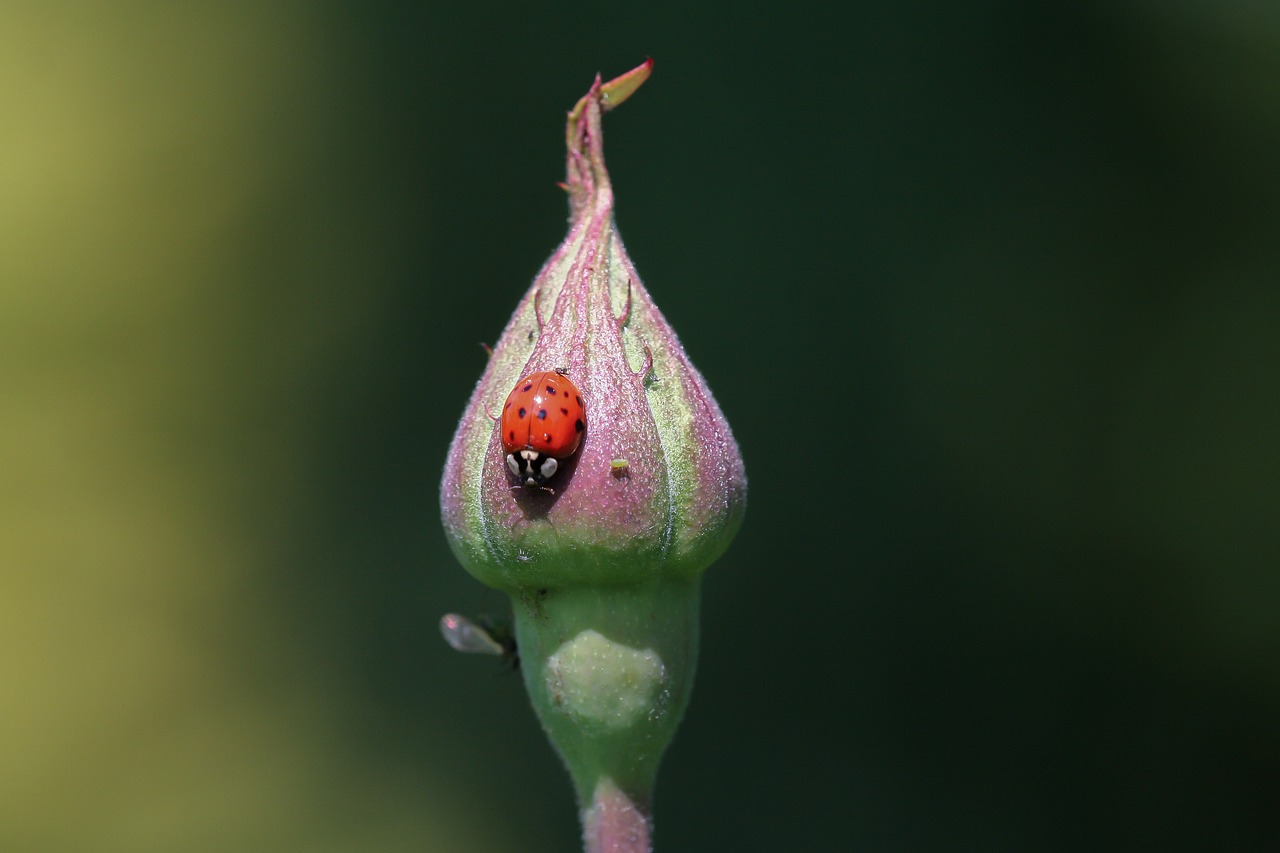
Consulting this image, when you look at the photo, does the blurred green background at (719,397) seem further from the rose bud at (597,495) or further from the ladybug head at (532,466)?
the ladybug head at (532,466)

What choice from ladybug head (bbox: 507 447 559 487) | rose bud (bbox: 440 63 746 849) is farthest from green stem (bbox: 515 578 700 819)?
ladybug head (bbox: 507 447 559 487)

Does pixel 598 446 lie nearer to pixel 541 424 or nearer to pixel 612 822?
pixel 541 424

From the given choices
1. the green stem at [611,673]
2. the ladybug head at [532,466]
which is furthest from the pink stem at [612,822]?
the ladybug head at [532,466]

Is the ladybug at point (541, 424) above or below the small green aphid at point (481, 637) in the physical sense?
above

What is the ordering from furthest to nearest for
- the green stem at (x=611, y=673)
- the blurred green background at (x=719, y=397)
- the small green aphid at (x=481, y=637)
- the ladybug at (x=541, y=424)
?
the blurred green background at (x=719, y=397) < the small green aphid at (x=481, y=637) < the green stem at (x=611, y=673) < the ladybug at (x=541, y=424)

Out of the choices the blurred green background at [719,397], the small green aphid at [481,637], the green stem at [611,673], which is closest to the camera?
the green stem at [611,673]

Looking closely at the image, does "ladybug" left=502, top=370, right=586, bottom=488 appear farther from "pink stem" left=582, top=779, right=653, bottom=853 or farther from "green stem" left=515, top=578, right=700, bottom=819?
"pink stem" left=582, top=779, right=653, bottom=853

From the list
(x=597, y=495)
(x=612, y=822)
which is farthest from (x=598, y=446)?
(x=612, y=822)

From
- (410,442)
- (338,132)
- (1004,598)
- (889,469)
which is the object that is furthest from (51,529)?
(1004,598)
